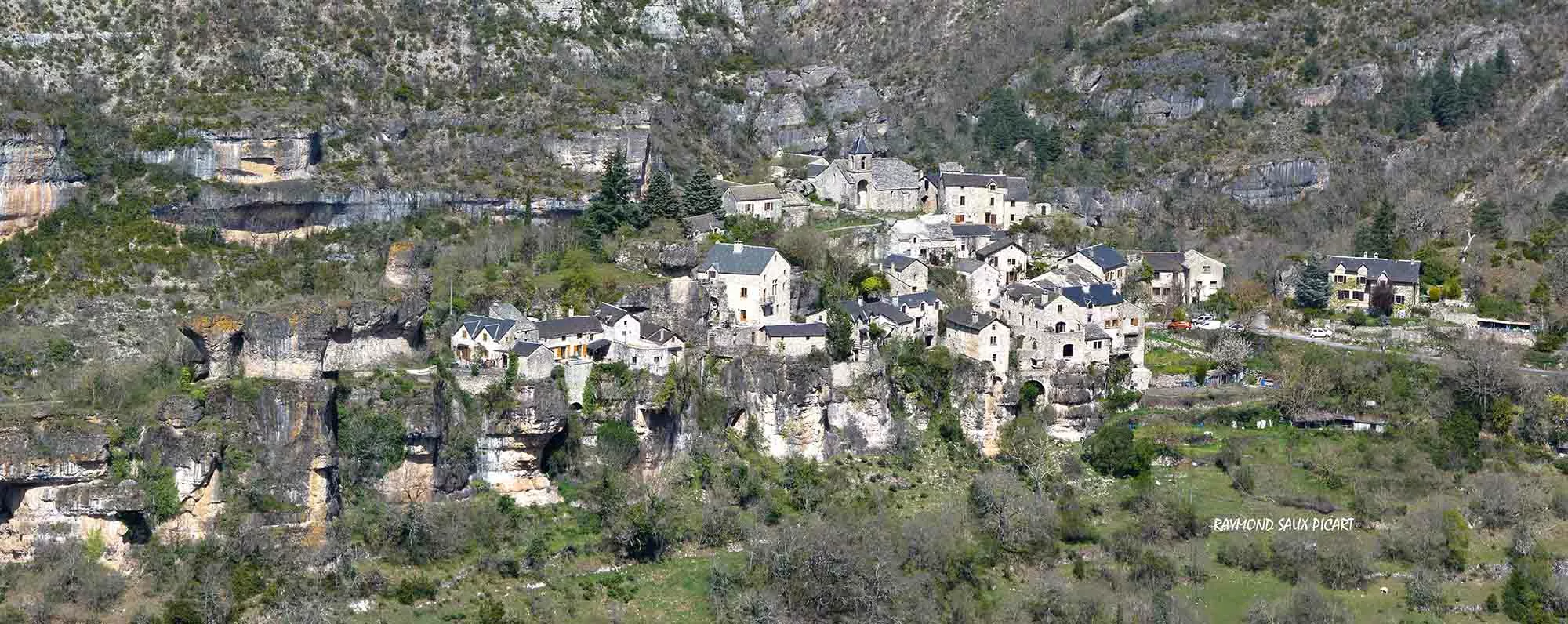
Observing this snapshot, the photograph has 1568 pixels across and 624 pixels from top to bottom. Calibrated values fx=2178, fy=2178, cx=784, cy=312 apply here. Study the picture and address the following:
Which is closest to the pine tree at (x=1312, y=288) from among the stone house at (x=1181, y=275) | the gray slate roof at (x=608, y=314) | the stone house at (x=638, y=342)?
the stone house at (x=1181, y=275)

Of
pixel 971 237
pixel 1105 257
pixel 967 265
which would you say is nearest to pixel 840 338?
pixel 967 265

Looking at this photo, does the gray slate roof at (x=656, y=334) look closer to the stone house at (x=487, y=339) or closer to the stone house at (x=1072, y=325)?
the stone house at (x=487, y=339)

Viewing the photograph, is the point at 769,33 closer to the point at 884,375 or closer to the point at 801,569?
the point at 884,375

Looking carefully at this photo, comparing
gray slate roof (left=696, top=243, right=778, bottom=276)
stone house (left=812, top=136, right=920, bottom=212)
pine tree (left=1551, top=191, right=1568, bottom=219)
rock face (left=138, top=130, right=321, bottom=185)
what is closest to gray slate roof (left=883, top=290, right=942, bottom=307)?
gray slate roof (left=696, top=243, right=778, bottom=276)

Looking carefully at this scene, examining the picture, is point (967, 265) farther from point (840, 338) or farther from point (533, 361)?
point (533, 361)

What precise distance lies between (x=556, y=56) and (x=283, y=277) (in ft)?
74.5

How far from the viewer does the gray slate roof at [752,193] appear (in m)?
85.9

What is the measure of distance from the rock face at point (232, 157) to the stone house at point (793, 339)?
21.8 m

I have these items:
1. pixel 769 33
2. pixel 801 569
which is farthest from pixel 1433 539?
pixel 769 33

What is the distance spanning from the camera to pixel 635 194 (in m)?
86.7

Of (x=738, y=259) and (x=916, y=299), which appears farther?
(x=916, y=299)

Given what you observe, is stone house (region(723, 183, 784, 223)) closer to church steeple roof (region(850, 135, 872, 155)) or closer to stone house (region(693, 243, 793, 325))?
church steeple roof (region(850, 135, 872, 155))

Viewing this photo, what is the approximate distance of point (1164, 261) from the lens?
280 feet

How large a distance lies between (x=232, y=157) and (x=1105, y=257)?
33.3 metres
